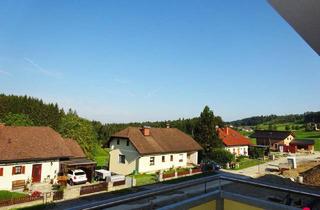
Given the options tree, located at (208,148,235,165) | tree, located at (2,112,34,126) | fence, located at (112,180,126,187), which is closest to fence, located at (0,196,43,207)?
fence, located at (112,180,126,187)

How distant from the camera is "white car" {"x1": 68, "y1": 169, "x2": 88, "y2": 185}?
2820 cm

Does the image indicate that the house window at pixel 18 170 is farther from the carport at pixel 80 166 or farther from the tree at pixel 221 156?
the tree at pixel 221 156

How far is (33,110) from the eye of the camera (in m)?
60.5

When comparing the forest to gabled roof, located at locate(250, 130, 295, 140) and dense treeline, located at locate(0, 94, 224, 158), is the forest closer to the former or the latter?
dense treeline, located at locate(0, 94, 224, 158)

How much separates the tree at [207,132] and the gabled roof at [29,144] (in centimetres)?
2040

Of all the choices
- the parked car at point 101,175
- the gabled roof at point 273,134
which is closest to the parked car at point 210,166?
the parked car at point 101,175

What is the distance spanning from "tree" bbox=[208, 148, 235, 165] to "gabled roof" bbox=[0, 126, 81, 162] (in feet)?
65.6

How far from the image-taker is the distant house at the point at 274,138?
69.3 m

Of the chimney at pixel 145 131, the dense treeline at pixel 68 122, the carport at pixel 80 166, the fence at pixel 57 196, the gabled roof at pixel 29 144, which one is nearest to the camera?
the fence at pixel 57 196

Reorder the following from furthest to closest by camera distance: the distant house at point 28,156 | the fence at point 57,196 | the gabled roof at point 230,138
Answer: the gabled roof at point 230,138 < the distant house at point 28,156 < the fence at point 57,196

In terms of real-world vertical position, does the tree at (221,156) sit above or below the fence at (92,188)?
above

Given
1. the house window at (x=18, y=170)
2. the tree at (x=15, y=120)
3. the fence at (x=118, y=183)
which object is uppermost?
the tree at (x=15, y=120)

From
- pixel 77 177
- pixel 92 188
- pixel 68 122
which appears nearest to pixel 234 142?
pixel 68 122

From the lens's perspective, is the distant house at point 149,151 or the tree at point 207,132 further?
the tree at point 207,132
